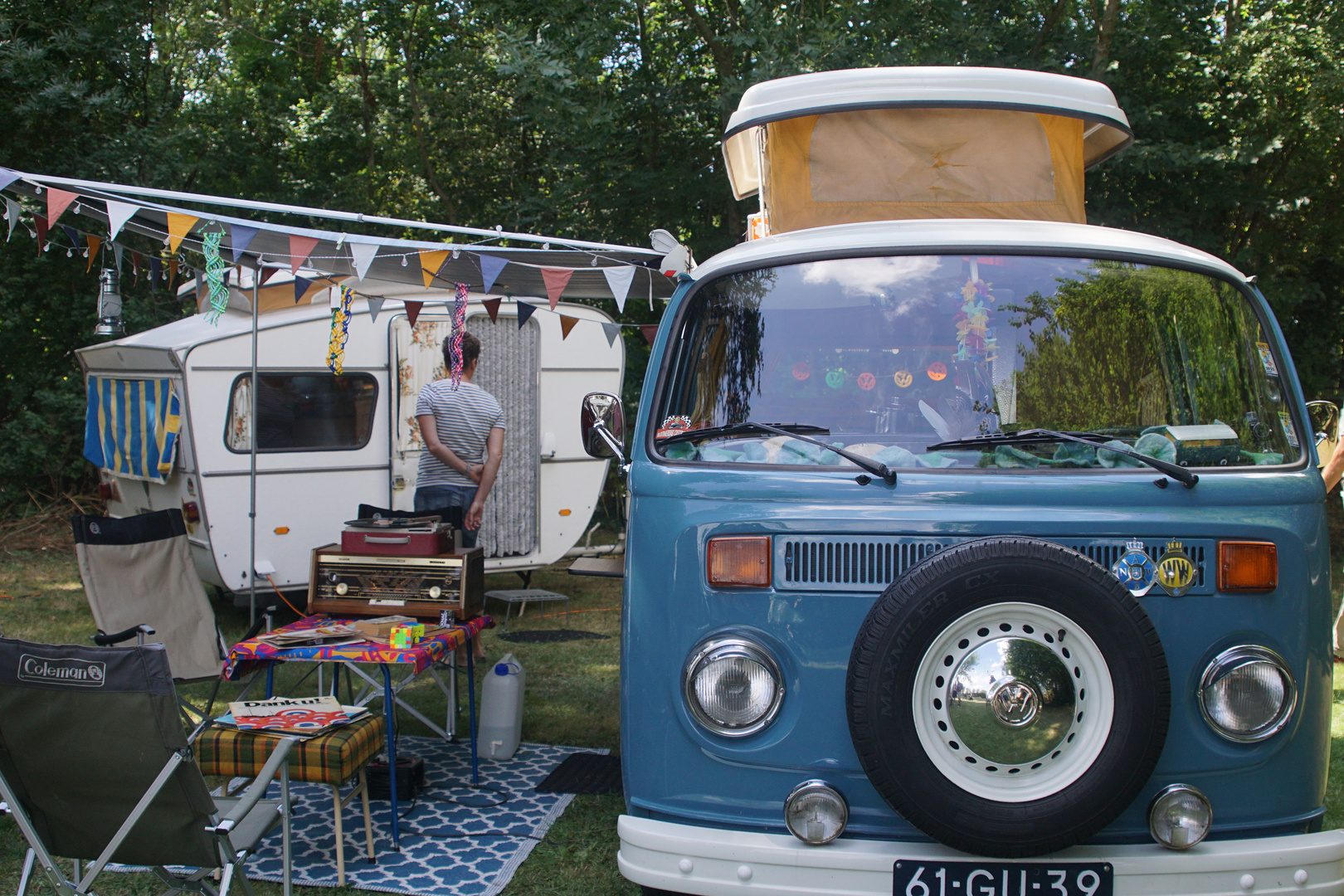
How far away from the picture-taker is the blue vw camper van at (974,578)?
2332mm

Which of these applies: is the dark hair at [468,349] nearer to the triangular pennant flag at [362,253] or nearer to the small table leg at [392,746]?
the triangular pennant flag at [362,253]

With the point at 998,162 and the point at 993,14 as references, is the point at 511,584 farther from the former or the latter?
the point at 993,14

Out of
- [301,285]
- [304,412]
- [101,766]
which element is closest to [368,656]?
[101,766]

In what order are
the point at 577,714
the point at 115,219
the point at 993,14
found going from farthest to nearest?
1. the point at 993,14
2. the point at 577,714
3. the point at 115,219

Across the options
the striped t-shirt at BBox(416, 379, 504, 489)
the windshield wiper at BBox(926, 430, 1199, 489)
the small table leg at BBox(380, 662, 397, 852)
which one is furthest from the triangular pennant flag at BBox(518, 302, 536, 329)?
the windshield wiper at BBox(926, 430, 1199, 489)

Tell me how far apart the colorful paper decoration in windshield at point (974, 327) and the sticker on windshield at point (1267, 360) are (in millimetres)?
804

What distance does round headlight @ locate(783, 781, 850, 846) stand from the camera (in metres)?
2.49

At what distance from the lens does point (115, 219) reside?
434 centimetres

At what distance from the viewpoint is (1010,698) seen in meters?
2.33

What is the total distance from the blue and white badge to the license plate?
67cm

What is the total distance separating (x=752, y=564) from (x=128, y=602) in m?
4.18

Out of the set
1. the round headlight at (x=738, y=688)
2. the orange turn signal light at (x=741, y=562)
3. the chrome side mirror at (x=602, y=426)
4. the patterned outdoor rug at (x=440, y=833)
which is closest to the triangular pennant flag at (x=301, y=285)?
the patterned outdoor rug at (x=440, y=833)

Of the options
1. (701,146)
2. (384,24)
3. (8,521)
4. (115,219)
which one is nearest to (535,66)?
(701,146)

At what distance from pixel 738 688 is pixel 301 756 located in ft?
5.91
